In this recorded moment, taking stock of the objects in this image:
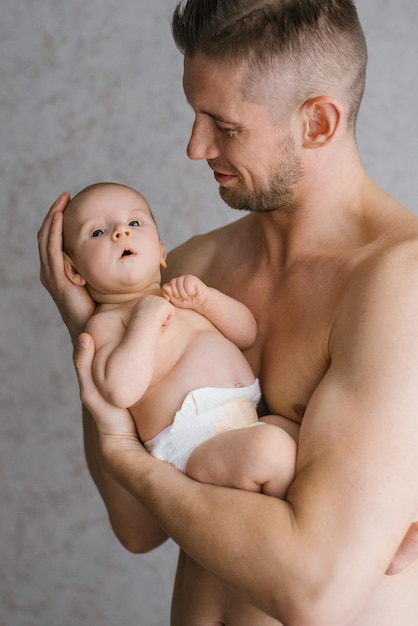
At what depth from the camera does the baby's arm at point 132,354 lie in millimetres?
1508

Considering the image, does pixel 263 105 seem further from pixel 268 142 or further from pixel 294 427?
pixel 294 427

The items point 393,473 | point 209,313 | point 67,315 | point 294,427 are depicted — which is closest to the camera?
point 393,473

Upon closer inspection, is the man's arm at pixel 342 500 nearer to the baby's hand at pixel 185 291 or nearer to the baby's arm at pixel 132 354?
the baby's arm at pixel 132 354

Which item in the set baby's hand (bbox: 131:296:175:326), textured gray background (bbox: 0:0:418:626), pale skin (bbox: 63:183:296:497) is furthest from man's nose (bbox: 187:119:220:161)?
textured gray background (bbox: 0:0:418:626)

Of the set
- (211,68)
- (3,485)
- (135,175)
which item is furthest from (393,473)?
(3,485)

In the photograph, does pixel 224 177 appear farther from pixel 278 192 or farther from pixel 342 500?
pixel 342 500

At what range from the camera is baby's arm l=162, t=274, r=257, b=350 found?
5.29 ft

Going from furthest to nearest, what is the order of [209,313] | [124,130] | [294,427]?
[124,130], [209,313], [294,427]

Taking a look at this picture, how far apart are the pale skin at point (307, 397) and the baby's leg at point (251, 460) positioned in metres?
0.03

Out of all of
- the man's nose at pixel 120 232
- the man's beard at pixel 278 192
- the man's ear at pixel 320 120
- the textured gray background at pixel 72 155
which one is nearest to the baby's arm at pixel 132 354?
the man's nose at pixel 120 232

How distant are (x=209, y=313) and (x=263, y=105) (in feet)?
1.24

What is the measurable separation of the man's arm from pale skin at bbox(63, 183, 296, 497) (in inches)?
4.3

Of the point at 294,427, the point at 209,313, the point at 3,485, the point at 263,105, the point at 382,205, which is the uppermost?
the point at 263,105

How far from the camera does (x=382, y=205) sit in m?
1.57
